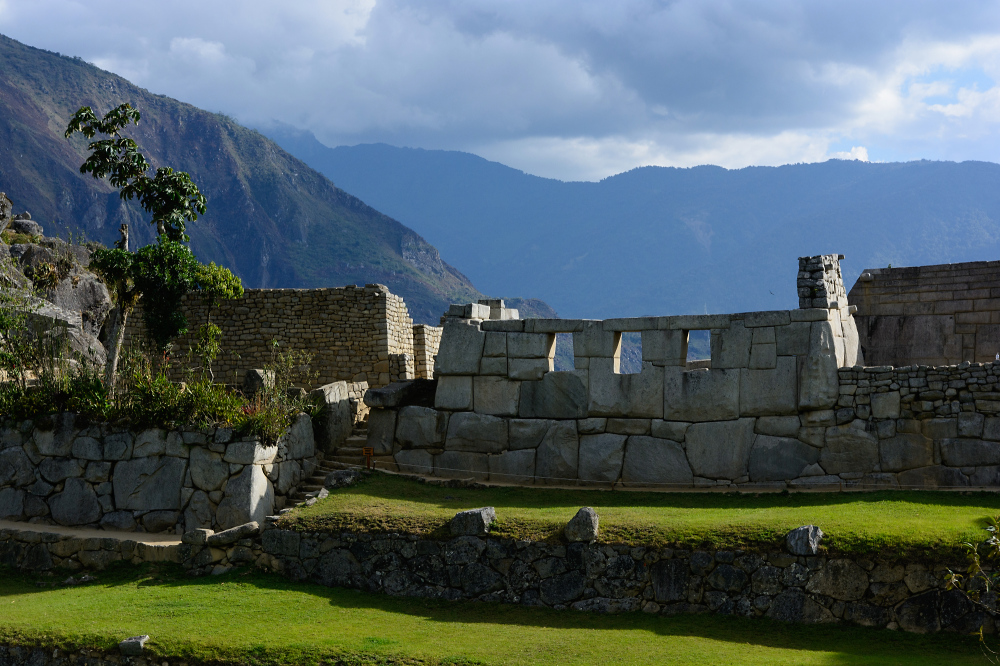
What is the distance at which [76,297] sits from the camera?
1037 inches

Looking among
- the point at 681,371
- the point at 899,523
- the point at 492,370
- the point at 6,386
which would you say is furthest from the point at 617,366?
the point at 6,386

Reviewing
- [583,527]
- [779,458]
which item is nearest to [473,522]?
[583,527]

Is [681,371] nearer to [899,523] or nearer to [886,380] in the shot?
[886,380]

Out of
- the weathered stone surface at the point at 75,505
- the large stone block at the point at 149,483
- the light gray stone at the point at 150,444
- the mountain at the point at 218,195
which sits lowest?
the weathered stone surface at the point at 75,505

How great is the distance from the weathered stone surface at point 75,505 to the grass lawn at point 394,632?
1.99 meters

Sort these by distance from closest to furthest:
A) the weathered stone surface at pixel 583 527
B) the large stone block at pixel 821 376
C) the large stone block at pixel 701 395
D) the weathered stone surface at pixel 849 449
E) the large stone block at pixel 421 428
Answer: the weathered stone surface at pixel 583 527, the weathered stone surface at pixel 849 449, the large stone block at pixel 821 376, the large stone block at pixel 701 395, the large stone block at pixel 421 428

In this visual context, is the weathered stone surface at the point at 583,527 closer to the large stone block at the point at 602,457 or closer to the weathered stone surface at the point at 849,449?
the large stone block at the point at 602,457

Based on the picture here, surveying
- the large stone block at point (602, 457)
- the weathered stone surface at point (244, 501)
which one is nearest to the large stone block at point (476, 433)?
the large stone block at point (602, 457)

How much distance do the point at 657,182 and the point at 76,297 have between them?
17998 centimetres

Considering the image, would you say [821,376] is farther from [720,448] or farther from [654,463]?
[654,463]

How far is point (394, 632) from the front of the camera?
9562 millimetres

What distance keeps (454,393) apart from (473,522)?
4.26 meters

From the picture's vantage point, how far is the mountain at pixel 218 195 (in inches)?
3246

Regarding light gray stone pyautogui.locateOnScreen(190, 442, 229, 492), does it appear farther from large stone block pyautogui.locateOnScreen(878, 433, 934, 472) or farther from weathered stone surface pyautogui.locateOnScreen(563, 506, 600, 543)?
large stone block pyautogui.locateOnScreen(878, 433, 934, 472)
